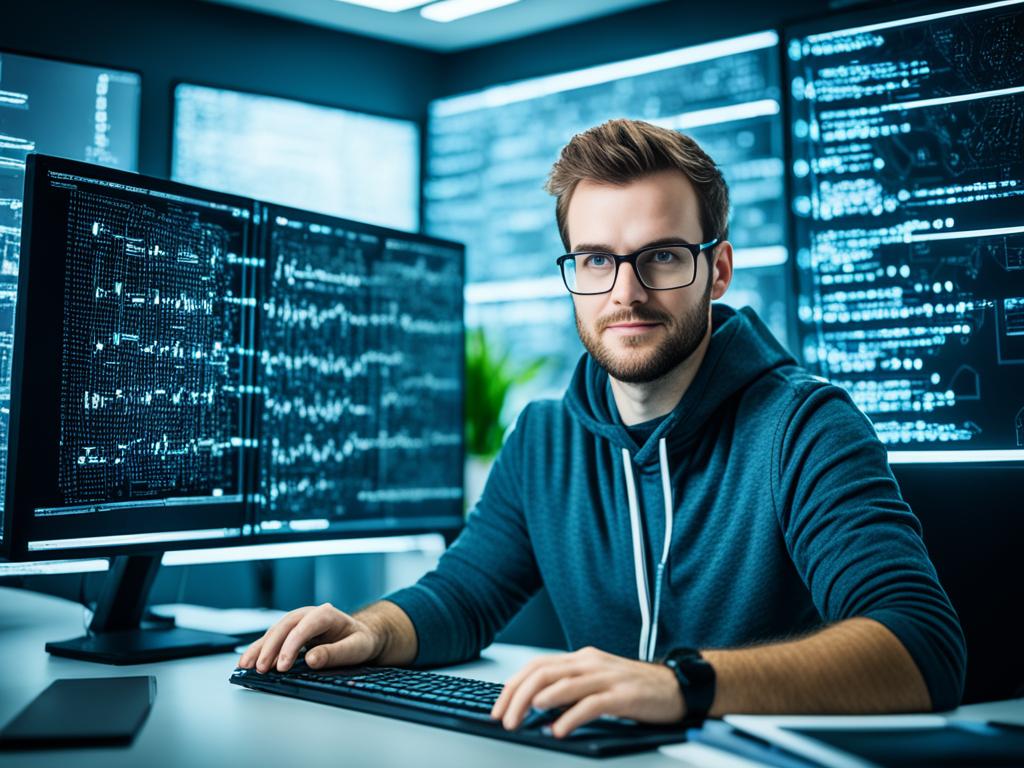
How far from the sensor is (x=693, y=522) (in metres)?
1.45

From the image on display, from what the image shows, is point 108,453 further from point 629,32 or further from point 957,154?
point 629,32

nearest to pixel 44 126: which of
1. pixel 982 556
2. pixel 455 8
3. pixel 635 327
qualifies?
pixel 635 327

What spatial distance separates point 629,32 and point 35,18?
169 cm

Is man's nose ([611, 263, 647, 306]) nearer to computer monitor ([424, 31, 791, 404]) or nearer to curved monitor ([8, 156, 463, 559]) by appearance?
curved monitor ([8, 156, 463, 559])

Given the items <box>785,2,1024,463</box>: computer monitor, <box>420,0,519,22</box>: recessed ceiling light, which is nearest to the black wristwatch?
<box>785,2,1024,463</box>: computer monitor

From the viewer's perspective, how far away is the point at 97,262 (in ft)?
4.70

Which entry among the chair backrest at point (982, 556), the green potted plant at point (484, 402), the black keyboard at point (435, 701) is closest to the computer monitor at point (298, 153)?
the green potted plant at point (484, 402)

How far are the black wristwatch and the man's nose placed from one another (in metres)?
0.61

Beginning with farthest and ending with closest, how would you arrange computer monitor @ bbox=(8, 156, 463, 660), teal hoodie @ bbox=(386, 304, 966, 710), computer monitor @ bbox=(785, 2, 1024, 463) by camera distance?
1. computer monitor @ bbox=(785, 2, 1024, 463)
2. computer monitor @ bbox=(8, 156, 463, 660)
3. teal hoodie @ bbox=(386, 304, 966, 710)

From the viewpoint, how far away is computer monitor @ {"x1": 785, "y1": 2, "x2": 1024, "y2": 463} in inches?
62.4

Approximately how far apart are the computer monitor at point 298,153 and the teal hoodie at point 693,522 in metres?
1.29

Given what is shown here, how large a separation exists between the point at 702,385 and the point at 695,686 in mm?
600

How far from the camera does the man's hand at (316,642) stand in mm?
1233

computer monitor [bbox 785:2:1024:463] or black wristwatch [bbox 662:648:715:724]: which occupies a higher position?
computer monitor [bbox 785:2:1024:463]
